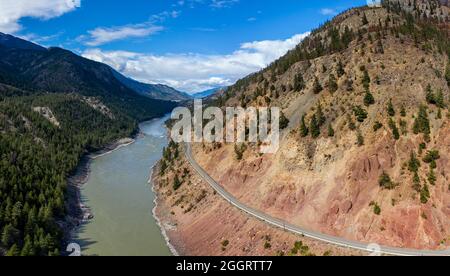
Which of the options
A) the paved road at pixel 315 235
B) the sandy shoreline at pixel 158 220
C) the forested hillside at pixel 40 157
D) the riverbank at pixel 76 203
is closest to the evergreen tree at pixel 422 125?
the paved road at pixel 315 235

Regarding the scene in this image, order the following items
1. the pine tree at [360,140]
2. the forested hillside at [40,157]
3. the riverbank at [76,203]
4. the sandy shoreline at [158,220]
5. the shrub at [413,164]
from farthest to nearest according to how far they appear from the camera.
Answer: the riverbank at [76,203] < the sandy shoreline at [158,220] < the pine tree at [360,140] < the forested hillside at [40,157] < the shrub at [413,164]

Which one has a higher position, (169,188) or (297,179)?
(297,179)

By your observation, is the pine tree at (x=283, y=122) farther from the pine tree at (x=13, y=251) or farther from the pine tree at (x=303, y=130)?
the pine tree at (x=13, y=251)

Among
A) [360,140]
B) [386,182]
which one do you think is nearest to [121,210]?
[360,140]

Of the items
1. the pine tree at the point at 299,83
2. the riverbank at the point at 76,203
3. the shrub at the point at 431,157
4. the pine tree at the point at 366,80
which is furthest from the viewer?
the pine tree at the point at 299,83

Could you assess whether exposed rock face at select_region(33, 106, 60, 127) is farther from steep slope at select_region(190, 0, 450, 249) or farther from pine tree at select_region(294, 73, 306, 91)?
pine tree at select_region(294, 73, 306, 91)
